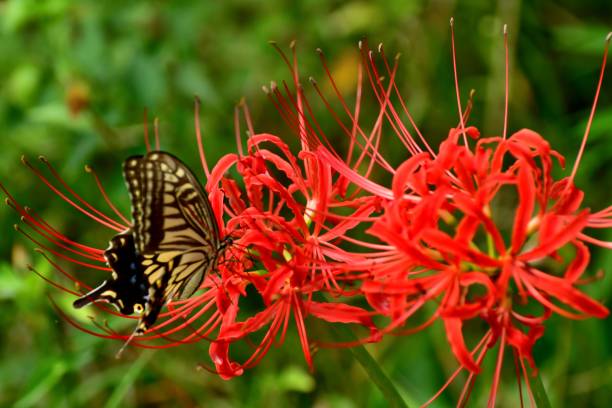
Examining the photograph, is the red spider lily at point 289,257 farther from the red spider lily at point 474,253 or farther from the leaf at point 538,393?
the leaf at point 538,393

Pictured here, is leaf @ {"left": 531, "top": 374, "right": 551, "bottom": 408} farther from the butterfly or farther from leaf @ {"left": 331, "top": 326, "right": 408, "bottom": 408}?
the butterfly

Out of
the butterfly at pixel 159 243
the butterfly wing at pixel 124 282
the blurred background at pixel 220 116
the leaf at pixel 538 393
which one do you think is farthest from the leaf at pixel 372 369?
the blurred background at pixel 220 116

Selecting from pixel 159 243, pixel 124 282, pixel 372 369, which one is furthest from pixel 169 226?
pixel 372 369

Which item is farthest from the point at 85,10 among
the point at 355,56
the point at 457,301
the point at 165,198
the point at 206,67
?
the point at 457,301

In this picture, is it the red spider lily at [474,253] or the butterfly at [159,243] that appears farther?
the butterfly at [159,243]

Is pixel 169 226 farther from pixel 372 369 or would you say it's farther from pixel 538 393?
pixel 538 393
